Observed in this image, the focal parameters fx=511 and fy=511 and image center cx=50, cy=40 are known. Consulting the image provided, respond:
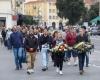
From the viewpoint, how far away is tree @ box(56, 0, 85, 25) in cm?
10881

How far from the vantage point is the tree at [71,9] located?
357 ft

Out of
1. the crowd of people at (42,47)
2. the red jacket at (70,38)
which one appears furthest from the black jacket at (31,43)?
the red jacket at (70,38)

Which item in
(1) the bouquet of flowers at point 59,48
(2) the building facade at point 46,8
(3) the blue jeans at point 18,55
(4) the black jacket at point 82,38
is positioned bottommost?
(2) the building facade at point 46,8

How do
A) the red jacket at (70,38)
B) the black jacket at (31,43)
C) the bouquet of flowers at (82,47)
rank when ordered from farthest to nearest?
1. the red jacket at (70,38)
2. the black jacket at (31,43)
3. the bouquet of flowers at (82,47)

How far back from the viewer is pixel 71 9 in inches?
4299

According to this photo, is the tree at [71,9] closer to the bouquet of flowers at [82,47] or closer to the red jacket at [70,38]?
the red jacket at [70,38]

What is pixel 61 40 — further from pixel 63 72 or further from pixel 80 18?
pixel 80 18

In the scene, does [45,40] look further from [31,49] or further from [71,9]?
[71,9]

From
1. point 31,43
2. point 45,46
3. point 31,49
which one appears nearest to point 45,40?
point 45,46

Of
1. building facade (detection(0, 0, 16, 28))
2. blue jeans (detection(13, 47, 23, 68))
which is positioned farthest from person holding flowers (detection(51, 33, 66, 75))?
building facade (detection(0, 0, 16, 28))

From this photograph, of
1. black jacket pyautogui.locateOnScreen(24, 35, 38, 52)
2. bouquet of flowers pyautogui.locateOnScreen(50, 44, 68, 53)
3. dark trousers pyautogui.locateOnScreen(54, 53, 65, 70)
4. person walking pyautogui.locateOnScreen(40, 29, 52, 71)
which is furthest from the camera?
person walking pyautogui.locateOnScreen(40, 29, 52, 71)

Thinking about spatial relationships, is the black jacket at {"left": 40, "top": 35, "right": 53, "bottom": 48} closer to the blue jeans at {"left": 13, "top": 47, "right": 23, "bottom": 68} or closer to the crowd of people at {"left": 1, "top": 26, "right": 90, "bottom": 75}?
the crowd of people at {"left": 1, "top": 26, "right": 90, "bottom": 75}

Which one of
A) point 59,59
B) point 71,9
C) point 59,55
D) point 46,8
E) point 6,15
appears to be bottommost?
point 46,8

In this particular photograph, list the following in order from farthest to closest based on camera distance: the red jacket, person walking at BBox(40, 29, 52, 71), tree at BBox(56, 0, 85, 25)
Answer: tree at BBox(56, 0, 85, 25)
the red jacket
person walking at BBox(40, 29, 52, 71)
